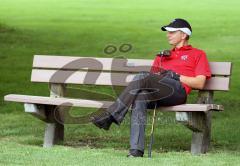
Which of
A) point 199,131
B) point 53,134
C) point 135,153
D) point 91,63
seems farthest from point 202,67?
point 53,134

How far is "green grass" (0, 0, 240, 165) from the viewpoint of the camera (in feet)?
A: 27.8

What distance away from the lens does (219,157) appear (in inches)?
332

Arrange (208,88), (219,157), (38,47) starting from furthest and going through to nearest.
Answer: (38,47) → (208,88) → (219,157)

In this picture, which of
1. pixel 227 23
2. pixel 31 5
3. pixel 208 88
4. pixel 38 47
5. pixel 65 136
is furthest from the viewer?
pixel 31 5

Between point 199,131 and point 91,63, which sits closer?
point 199,131

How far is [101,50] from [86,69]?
11723 millimetres

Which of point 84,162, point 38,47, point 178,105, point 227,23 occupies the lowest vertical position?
point 84,162

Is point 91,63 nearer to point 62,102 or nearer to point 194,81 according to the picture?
point 62,102

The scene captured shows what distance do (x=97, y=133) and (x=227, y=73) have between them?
2061 millimetres

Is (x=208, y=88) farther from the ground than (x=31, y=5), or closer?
closer

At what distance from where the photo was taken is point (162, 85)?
8562 mm

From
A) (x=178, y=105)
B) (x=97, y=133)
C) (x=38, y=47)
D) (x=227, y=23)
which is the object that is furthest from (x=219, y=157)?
(x=227, y=23)

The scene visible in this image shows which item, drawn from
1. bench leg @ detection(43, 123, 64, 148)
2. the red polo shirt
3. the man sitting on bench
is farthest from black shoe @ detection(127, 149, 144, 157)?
bench leg @ detection(43, 123, 64, 148)

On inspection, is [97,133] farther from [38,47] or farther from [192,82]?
[38,47]
